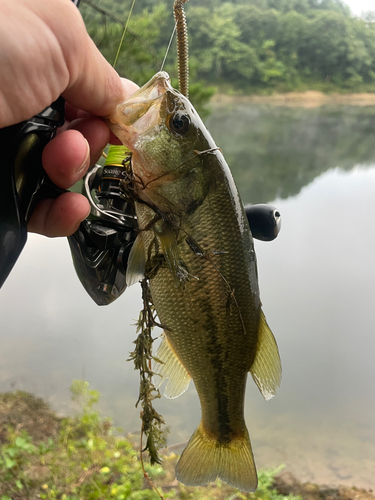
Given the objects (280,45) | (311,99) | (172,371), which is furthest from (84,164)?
(280,45)

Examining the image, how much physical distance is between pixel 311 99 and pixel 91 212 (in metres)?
9.27

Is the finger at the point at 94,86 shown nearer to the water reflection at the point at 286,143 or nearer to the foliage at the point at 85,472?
the foliage at the point at 85,472

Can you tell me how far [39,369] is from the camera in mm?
3039

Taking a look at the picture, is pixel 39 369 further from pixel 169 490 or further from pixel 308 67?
pixel 308 67

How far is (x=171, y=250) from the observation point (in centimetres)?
68

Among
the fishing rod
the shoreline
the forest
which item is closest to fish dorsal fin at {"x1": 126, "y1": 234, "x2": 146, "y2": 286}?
the fishing rod

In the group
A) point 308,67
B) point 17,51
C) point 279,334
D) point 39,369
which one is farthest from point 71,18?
point 308,67

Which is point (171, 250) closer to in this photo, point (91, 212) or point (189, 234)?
point (189, 234)

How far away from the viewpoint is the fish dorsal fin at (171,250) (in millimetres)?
675

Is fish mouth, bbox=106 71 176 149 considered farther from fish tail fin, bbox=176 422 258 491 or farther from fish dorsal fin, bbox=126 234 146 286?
Result: fish tail fin, bbox=176 422 258 491

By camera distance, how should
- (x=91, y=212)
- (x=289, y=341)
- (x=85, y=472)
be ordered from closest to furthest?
(x=91, y=212), (x=85, y=472), (x=289, y=341)

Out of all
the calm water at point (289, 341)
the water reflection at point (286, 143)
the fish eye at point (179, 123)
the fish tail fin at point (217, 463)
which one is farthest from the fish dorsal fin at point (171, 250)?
the water reflection at point (286, 143)

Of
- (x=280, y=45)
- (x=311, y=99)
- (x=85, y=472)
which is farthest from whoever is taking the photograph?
(x=280, y=45)

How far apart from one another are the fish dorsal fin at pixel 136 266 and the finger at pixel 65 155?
9.7 inches
